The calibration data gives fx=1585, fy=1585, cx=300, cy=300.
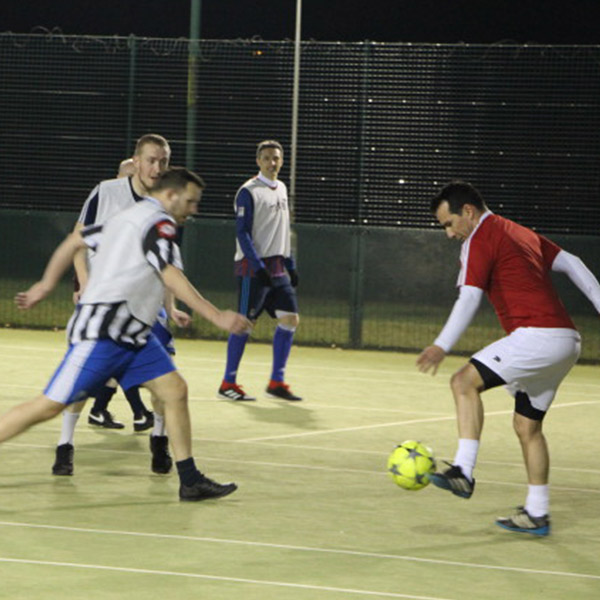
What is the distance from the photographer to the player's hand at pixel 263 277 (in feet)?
42.1

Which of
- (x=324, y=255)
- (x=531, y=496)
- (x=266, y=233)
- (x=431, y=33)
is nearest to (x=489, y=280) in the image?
(x=531, y=496)

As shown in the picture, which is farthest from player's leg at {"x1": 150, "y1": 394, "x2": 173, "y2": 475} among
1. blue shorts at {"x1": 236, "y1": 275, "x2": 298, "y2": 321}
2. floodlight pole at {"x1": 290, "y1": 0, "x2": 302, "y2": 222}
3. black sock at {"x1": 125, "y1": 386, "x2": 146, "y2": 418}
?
floodlight pole at {"x1": 290, "y1": 0, "x2": 302, "y2": 222}

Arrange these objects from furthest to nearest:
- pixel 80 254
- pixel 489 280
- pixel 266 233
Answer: pixel 266 233 → pixel 80 254 → pixel 489 280

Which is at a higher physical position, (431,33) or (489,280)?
(431,33)

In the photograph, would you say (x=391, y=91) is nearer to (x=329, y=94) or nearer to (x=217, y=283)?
(x=329, y=94)

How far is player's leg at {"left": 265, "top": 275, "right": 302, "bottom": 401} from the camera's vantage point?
1316 cm

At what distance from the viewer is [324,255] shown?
17500 mm

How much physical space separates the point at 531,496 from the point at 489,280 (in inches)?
45.1

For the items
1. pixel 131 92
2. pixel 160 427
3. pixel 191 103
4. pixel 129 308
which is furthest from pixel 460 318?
pixel 131 92

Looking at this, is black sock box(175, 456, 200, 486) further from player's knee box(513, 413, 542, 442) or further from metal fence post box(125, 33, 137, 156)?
metal fence post box(125, 33, 137, 156)

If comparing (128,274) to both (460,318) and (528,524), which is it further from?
(528,524)

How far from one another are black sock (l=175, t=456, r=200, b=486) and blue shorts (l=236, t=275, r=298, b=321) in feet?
15.0

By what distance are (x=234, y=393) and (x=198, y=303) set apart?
5180mm

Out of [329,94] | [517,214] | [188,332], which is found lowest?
[188,332]
